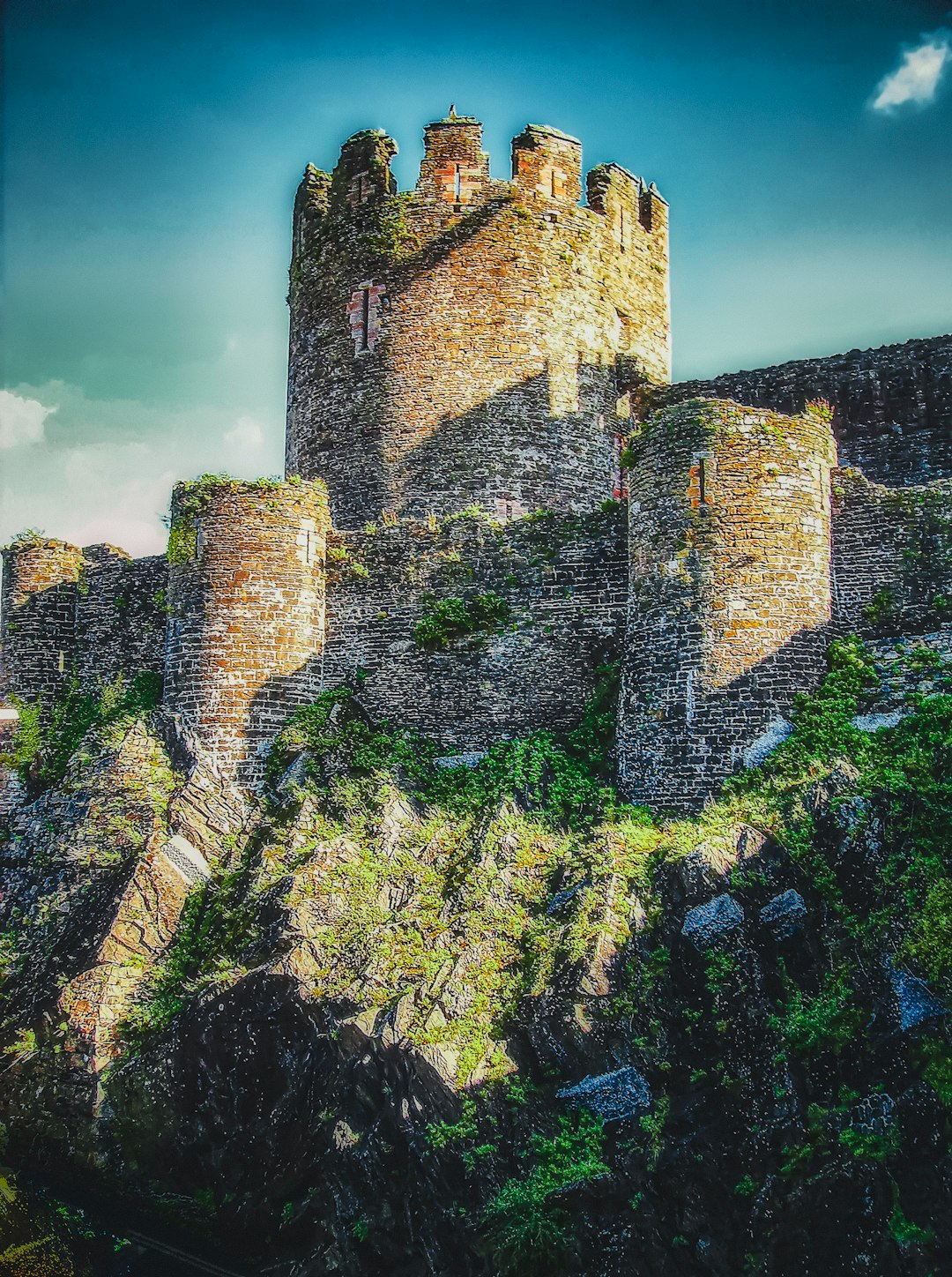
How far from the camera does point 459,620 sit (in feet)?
69.7

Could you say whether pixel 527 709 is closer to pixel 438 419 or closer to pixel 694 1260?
pixel 438 419

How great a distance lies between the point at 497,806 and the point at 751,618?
4.14 meters

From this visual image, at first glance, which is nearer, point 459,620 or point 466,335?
point 459,620

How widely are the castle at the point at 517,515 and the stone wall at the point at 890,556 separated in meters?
0.04

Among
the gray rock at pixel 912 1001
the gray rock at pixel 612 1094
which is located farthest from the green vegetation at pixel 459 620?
the gray rock at pixel 912 1001

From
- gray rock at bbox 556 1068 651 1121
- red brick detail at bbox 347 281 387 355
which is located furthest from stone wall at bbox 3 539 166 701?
gray rock at bbox 556 1068 651 1121

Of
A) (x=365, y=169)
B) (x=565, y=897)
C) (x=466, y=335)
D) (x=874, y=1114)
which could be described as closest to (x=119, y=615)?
(x=466, y=335)

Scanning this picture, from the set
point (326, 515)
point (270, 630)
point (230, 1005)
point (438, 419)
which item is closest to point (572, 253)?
point (438, 419)

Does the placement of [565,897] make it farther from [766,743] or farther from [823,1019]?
[823,1019]

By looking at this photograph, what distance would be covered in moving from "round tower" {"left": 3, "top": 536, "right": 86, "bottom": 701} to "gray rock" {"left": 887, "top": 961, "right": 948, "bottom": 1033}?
50.4 ft

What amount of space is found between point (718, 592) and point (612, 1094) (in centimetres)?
649

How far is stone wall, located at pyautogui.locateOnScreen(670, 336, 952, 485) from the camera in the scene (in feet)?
73.8

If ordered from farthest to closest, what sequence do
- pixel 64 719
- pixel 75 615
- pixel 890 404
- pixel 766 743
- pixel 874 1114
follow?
pixel 75 615 < pixel 64 719 < pixel 890 404 < pixel 766 743 < pixel 874 1114

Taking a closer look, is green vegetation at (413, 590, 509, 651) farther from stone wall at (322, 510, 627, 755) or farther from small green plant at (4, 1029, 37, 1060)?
small green plant at (4, 1029, 37, 1060)
